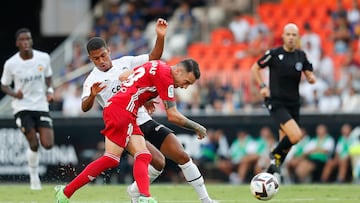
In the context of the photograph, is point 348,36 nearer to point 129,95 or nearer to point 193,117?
point 193,117

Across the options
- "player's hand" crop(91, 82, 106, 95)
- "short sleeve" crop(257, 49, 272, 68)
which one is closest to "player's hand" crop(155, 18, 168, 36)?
"player's hand" crop(91, 82, 106, 95)

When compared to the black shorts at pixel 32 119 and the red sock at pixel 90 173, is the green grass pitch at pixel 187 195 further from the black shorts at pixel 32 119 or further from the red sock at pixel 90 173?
the red sock at pixel 90 173

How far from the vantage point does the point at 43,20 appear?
113 ft

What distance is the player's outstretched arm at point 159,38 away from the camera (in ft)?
42.3

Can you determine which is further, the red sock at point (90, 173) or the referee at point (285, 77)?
the referee at point (285, 77)

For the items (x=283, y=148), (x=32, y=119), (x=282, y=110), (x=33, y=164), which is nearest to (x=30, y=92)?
(x=32, y=119)

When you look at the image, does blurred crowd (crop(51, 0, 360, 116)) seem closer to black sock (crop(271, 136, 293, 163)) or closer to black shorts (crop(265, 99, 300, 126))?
black shorts (crop(265, 99, 300, 126))

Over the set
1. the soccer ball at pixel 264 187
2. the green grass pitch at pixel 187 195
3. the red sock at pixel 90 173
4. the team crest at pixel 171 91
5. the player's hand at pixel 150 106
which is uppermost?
the team crest at pixel 171 91

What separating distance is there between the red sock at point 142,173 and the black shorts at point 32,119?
5.86 meters

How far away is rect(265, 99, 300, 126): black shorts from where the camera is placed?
54.4 feet

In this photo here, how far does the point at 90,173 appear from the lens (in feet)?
39.0

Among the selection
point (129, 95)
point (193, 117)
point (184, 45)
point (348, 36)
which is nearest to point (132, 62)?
point (129, 95)

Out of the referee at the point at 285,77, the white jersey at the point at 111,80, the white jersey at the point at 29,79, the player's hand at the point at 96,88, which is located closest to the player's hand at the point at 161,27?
the white jersey at the point at 111,80

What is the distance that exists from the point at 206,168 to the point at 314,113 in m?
2.78
